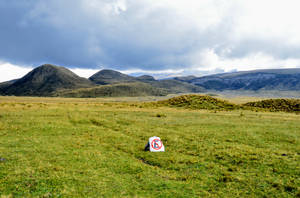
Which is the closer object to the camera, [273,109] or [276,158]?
[276,158]

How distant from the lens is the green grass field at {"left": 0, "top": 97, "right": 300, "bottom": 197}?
1198cm

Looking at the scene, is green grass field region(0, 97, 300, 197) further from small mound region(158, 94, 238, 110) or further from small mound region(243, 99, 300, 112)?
small mound region(243, 99, 300, 112)

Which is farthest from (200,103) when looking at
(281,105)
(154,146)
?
(154,146)

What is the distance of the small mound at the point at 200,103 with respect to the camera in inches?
2163

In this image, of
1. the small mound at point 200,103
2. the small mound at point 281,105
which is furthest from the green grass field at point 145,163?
the small mound at point 281,105

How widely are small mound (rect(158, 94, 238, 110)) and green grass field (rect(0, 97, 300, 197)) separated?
2867 cm

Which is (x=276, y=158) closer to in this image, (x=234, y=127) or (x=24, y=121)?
(x=234, y=127)

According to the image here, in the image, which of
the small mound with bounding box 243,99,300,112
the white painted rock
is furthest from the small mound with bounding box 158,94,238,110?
the white painted rock

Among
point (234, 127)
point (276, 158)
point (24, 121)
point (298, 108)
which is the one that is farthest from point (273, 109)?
point (24, 121)

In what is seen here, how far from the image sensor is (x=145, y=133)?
25.6m

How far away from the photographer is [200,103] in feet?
192

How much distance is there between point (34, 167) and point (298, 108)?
57.4 m

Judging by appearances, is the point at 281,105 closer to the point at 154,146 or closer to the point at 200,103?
the point at 200,103

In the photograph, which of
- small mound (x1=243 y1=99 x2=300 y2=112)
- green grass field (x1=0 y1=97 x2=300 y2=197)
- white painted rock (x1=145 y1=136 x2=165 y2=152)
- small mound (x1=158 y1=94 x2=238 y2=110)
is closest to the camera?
green grass field (x1=0 y1=97 x2=300 y2=197)
